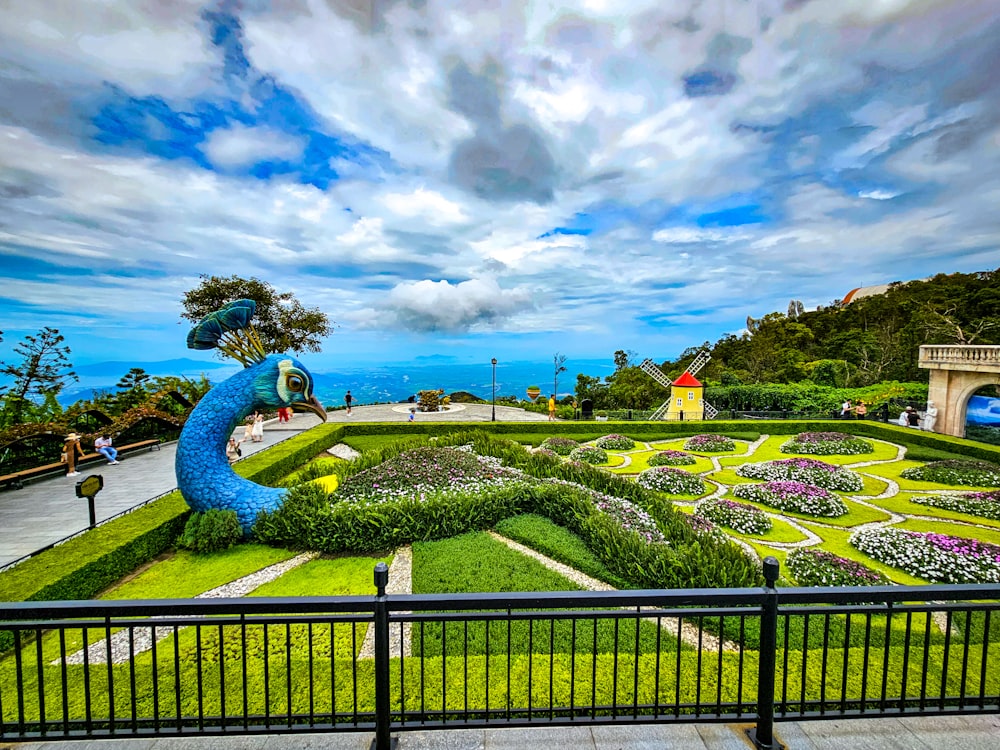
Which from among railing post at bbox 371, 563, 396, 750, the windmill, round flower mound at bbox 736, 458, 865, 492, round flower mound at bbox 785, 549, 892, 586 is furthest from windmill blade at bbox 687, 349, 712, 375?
railing post at bbox 371, 563, 396, 750

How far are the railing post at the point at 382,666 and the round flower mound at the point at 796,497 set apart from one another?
28.6ft

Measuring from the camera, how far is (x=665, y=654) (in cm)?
397

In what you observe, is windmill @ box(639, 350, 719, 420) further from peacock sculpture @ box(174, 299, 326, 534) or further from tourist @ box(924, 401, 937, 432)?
peacock sculpture @ box(174, 299, 326, 534)

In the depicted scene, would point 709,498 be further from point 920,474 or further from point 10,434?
point 10,434

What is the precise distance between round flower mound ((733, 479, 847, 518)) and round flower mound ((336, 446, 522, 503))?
16.3 ft

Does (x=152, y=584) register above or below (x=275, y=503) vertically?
below

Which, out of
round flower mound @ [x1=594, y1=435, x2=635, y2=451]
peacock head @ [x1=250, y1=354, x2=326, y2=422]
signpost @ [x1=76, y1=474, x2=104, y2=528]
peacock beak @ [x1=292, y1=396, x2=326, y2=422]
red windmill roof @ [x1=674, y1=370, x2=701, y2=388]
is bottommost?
round flower mound @ [x1=594, y1=435, x2=635, y2=451]

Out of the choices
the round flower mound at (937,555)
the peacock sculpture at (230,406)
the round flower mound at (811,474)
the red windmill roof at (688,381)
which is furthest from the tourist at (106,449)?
the red windmill roof at (688,381)

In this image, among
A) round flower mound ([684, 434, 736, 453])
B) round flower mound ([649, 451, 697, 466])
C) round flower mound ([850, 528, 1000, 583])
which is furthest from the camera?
round flower mound ([684, 434, 736, 453])

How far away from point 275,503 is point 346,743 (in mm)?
5464

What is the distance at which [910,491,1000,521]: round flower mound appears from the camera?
27.4 ft

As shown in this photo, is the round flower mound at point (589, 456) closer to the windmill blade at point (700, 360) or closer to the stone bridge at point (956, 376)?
the windmill blade at point (700, 360)

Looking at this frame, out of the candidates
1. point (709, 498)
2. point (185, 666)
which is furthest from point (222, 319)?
point (709, 498)

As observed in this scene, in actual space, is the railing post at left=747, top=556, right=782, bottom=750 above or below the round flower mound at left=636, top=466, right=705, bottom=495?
above
